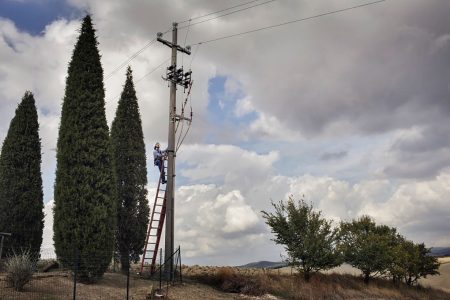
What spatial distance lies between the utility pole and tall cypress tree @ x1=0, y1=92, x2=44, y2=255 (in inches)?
301

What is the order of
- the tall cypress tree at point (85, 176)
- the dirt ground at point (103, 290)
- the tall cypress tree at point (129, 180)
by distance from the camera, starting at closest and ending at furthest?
1. the dirt ground at point (103, 290)
2. the tall cypress tree at point (85, 176)
3. the tall cypress tree at point (129, 180)

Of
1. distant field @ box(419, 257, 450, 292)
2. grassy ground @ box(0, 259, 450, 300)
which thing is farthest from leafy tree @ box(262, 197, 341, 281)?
distant field @ box(419, 257, 450, 292)

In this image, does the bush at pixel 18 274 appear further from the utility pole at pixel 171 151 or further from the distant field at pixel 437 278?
the distant field at pixel 437 278

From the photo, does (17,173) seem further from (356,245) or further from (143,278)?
(356,245)

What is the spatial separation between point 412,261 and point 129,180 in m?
26.9

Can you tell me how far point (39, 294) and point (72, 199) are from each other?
14.8 feet

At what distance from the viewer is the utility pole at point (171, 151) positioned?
22.7 meters

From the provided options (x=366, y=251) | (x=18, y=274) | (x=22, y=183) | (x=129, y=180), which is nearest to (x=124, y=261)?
(x=129, y=180)

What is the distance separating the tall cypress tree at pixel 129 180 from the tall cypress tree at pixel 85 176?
5.30 m

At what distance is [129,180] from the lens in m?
27.3

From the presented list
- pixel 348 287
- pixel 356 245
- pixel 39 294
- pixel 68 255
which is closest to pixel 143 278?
pixel 68 255

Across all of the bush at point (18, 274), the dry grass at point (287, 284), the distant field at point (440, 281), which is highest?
the bush at point (18, 274)

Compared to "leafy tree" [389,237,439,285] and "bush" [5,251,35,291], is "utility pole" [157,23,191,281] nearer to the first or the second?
"bush" [5,251,35,291]

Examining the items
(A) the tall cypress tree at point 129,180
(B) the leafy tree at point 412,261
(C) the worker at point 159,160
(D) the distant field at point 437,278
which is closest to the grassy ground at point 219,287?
(D) the distant field at point 437,278
